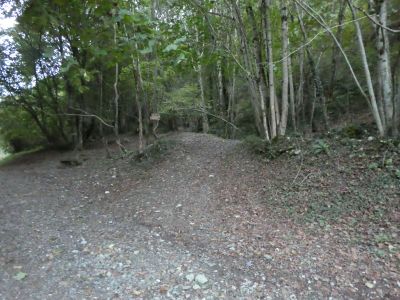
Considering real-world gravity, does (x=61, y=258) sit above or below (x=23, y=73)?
below

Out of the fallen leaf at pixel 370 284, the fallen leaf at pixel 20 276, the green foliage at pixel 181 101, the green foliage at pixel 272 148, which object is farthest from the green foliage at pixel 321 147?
the green foliage at pixel 181 101

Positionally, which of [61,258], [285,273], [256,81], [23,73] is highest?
[23,73]

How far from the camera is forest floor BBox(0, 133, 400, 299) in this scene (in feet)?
9.33

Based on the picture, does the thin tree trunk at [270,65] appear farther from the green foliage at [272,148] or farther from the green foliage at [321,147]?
the green foliage at [321,147]

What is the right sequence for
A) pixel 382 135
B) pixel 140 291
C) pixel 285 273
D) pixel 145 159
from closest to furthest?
1. pixel 140 291
2. pixel 285 273
3. pixel 382 135
4. pixel 145 159

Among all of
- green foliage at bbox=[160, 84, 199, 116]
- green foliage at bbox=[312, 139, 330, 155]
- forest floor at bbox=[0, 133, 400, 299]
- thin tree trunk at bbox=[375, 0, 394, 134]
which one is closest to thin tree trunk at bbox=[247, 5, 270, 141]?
forest floor at bbox=[0, 133, 400, 299]

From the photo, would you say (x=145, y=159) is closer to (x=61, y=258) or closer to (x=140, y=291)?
(x=61, y=258)

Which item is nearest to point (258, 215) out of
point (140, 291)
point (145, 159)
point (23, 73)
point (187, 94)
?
point (140, 291)

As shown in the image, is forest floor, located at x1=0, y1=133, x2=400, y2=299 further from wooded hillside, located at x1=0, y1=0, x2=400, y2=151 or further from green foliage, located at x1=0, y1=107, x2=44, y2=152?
green foliage, located at x1=0, y1=107, x2=44, y2=152

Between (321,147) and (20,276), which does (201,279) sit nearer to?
(20,276)

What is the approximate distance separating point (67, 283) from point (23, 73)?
966 centimetres

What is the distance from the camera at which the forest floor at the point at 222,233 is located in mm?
2844

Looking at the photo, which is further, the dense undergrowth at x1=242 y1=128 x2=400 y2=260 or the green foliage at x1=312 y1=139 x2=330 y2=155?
the green foliage at x1=312 y1=139 x2=330 y2=155

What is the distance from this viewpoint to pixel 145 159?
7258 mm
